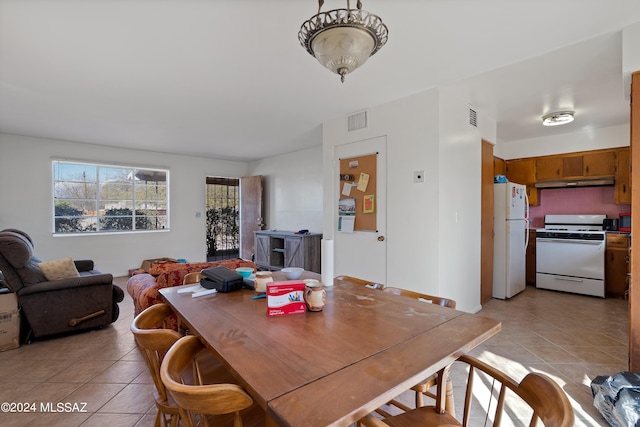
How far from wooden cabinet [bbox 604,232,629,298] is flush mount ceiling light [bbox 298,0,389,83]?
4945 millimetres

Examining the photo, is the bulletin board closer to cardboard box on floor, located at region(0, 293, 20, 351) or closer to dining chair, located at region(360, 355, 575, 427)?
dining chair, located at region(360, 355, 575, 427)

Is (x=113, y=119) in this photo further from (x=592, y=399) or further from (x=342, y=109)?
(x=592, y=399)

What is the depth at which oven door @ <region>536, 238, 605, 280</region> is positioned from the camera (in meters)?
4.18

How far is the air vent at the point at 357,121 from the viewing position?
12.2 feet

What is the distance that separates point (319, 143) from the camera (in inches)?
222

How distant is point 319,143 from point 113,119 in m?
3.25

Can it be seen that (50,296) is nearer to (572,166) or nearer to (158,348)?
(158,348)

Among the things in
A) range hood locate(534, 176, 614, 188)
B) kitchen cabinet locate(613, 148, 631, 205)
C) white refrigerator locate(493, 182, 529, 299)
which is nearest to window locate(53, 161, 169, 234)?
white refrigerator locate(493, 182, 529, 299)

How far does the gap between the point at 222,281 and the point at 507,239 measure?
407cm

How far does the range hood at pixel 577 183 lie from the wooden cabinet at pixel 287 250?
4.07 metres

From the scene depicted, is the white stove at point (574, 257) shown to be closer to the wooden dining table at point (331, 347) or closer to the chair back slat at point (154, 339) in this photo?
the wooden dining table at point (331, 347)

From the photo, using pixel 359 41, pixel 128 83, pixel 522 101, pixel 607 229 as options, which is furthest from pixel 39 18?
pixel 607 229

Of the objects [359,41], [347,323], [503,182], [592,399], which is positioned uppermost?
[359,41]

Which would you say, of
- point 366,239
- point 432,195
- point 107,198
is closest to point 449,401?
point 432,195
